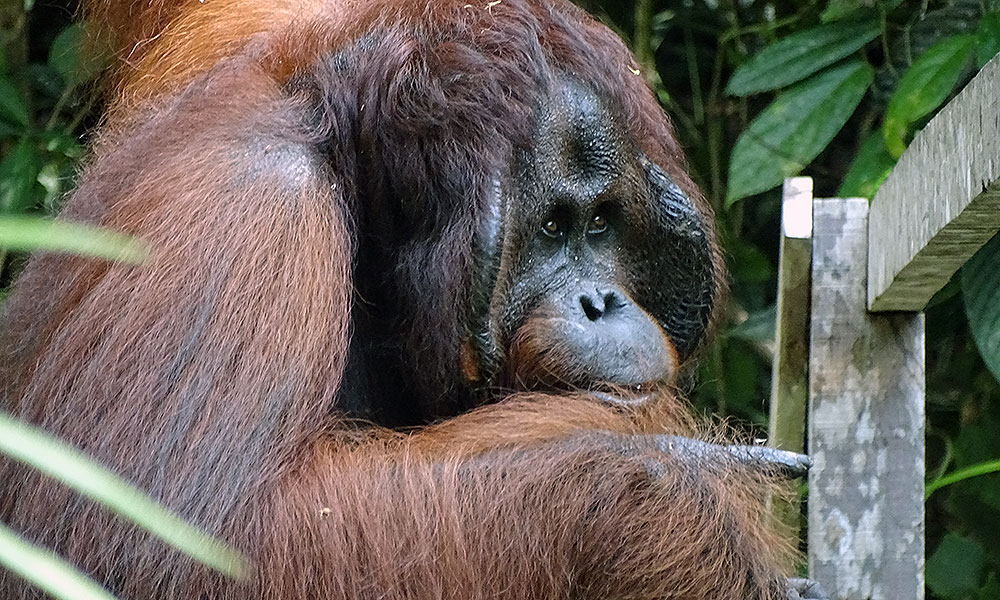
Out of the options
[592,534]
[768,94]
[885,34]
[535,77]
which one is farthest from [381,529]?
[768,94]

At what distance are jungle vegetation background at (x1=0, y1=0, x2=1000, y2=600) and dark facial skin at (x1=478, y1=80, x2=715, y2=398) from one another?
2.26 feet

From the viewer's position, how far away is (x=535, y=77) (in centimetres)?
199

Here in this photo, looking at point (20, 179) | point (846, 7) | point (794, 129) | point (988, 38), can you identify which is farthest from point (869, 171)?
point (20, 179)

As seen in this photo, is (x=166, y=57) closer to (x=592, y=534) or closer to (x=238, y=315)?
(x=238, y=315)

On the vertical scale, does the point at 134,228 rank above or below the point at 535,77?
below

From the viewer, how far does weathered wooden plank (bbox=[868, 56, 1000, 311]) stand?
143 cm

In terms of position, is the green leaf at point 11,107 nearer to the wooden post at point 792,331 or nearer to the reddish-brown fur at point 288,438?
the reddish-brown fur at point 288,438

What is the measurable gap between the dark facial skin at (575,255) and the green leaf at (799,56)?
3.15 feet

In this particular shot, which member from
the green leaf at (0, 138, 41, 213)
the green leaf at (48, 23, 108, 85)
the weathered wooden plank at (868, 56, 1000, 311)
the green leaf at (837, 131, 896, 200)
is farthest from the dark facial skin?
the green leaf at (0, 138, 41, 213)

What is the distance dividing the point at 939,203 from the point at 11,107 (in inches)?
95.7

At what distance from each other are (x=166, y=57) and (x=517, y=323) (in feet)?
Result: 3.16

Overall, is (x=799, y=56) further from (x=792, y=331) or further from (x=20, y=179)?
(x=20, y=179)

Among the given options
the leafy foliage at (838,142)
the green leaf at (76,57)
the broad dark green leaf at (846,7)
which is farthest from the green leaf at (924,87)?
the green leaf at (76,57)

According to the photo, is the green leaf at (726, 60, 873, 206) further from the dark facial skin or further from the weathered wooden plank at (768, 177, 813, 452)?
the dark facial skin
